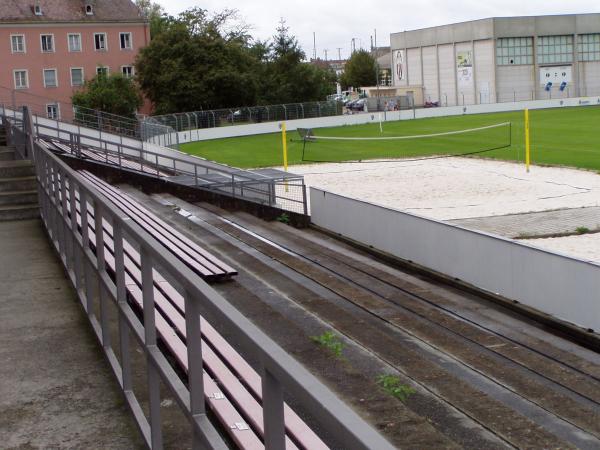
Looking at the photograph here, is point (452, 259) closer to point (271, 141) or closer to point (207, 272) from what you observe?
point (207, 272)

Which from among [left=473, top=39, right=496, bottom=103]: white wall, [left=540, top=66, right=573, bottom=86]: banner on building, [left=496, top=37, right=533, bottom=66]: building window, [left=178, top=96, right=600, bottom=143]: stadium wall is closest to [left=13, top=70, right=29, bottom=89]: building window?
[left=178, top=96, right=600, bottom=143]: stadium wall

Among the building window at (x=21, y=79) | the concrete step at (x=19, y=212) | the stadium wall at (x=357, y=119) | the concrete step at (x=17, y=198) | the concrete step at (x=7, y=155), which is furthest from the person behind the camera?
the building window at (x=21, y=79)

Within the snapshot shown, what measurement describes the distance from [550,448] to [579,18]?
316 feet

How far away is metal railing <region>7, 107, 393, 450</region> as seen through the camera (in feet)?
7.39

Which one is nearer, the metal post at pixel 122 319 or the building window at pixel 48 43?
the metal post at pixel 122 319

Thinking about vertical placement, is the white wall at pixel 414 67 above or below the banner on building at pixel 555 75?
above

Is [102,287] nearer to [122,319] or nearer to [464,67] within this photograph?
[122,319]

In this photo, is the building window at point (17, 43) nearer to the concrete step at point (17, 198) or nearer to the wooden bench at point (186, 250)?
the wooden bench at point (186, 250)

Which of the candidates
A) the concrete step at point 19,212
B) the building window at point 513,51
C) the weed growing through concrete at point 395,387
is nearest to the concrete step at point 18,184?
the concrete step at point 19,212

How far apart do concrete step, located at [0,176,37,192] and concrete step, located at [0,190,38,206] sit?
17 centimetres

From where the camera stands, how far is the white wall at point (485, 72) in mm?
94625

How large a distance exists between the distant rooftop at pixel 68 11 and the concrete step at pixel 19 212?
67.7 m

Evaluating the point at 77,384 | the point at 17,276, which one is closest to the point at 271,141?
the point at 17,276

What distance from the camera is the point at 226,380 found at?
5680 millimetres
